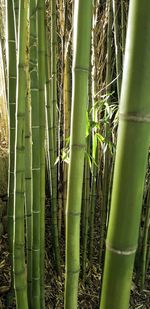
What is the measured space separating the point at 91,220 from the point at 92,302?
48 cm

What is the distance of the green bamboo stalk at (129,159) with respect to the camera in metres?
0.45

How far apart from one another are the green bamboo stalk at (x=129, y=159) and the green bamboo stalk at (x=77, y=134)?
0.16 metres

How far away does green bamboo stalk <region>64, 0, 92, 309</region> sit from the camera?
604mm

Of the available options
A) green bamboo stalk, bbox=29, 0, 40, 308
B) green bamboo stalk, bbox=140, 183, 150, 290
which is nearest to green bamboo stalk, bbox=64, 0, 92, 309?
green bamboo stalk, bbox=29, 0, 40, 308

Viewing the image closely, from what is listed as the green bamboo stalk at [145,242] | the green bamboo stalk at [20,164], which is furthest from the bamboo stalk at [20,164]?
the green bamboo stalk at [145,242]

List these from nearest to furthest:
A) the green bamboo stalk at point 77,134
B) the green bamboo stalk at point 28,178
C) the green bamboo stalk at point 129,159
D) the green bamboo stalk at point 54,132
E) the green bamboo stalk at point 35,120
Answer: the green bamboo stalk at point 129,159 < the green bamboo stalk at point 77,134 < the green bamboo stalk at point 35,120 < the green bamboo stalk at point 28,178 < the green bamboo stalk at point 54,132

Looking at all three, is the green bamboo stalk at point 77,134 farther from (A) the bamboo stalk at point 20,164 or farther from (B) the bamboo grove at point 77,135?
(A) the bamboo stalk at point 20,164

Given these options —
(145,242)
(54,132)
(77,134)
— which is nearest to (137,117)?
(77,134)

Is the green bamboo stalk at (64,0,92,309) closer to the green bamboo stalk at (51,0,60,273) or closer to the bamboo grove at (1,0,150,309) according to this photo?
the bamboo grove at (1,0,150,309)

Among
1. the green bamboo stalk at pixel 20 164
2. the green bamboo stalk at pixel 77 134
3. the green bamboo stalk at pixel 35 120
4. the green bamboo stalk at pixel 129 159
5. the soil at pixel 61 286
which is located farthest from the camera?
the soil at pixel 61 286

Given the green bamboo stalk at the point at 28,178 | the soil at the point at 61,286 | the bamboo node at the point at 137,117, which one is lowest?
the soil at the point at 61,286

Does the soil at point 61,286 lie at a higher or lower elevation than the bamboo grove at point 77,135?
lower

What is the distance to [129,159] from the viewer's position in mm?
487

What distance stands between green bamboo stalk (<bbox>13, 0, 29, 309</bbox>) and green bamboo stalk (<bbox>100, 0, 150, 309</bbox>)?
45cm
